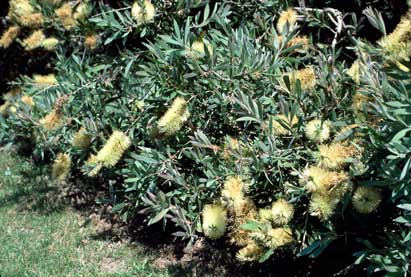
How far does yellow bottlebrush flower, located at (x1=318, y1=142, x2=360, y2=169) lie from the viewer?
366cm

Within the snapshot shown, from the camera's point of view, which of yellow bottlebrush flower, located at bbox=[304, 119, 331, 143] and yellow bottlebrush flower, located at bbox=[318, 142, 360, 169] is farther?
yellow bottlebrush flower, located at bbox=[304, 119, 331, 143]

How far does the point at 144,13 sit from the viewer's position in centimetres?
498

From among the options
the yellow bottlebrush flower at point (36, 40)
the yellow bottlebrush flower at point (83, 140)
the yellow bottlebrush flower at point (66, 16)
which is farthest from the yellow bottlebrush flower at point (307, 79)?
the yellow bottlebrush flower at point (36, 40)

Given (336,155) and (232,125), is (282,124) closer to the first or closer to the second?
(336,155)

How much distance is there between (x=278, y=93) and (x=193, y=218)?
3.48 ft

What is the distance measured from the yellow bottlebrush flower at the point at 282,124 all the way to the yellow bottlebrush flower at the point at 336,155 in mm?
314

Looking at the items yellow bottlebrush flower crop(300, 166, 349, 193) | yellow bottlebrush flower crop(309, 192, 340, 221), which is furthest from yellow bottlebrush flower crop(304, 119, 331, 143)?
yellow bottlebrush flower crop(309, 192, 340, 221)

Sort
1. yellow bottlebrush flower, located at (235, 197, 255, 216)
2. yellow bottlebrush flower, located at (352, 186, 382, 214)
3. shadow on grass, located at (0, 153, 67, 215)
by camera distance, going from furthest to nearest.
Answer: shadow on grass, located at (0, 153, 67, 215) < yellow bottlebrush flower, located at (235, 197, 255, 216) < yellow bottlebrush flower, located at (352, 186, 382, 214)

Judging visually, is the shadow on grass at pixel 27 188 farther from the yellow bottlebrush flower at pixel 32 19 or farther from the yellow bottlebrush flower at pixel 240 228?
the yellow bottlebrush flower at pixel 240 228

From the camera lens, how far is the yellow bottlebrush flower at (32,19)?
6.00m

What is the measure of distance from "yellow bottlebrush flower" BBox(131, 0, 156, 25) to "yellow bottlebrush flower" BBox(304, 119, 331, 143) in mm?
1718

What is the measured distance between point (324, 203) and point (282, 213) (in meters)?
0.34

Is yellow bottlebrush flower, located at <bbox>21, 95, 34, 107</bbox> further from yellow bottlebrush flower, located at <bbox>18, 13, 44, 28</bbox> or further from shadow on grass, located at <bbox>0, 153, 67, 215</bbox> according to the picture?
shadow on grass, located at <bbox>0, 153, 67, 215</bbox>

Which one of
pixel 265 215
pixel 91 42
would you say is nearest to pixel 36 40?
pixel 91 42
